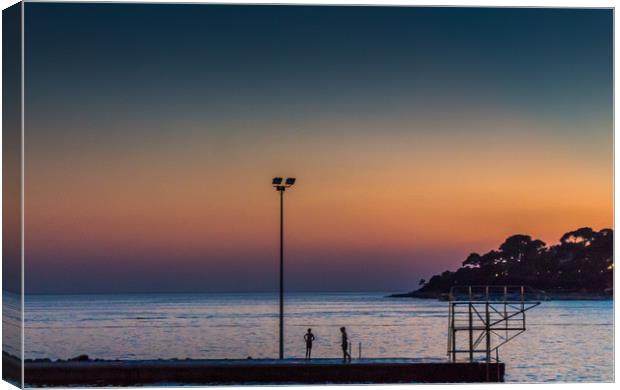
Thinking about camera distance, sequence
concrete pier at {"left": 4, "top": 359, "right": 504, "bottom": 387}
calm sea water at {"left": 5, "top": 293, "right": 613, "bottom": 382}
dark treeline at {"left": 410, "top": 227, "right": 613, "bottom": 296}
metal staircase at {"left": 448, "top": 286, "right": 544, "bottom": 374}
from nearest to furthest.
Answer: concrete pier at {"left": 4, "top": 359, "right": 504, "bottom": 387}
metal staircase at {"left": 448, "top": 286, "right": 544, "bottom": 374}
dark treeline at {"left": 410, "top": 227, "right": 613, "bottom": 296}
calm sea water at {"left": 5, "top": 293, "right": 613, "bottom": 382}

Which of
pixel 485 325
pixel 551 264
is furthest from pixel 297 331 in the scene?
pixel 485 325

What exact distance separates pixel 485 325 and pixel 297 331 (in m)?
45.2

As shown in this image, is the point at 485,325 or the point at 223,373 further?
the point at 485,325

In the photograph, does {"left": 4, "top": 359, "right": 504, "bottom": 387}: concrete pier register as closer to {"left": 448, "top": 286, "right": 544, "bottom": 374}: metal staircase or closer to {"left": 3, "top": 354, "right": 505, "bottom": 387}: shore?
{"left": 3, "top": 354, "right": 505, "bottom": 387}: shore

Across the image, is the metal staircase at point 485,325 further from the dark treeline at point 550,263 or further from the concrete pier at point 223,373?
the concrete pier at point 223,373

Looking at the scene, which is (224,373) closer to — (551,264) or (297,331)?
(551,264)

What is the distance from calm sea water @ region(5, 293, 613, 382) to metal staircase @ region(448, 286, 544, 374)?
95cm

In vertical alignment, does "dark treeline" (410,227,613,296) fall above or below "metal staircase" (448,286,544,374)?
above

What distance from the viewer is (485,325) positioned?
2742cm

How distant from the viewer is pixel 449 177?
32.7 metres

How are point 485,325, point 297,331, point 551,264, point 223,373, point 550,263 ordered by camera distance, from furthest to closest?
point 297,331
point 551,264
point 550,263
point 485,325
point 223,373


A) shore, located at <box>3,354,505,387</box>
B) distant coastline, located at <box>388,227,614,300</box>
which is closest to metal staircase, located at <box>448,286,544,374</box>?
→ distant coastline, located at <box>388,227,614,300</box>

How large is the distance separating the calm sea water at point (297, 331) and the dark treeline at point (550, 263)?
8.60 ft

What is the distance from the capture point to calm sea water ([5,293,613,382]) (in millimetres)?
53219
